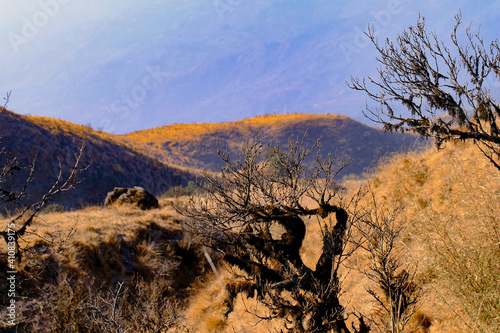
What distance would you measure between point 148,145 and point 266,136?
76.4ft

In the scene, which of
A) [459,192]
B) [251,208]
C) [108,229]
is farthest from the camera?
[108,229]

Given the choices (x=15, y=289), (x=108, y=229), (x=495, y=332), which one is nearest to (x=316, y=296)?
(x=495, y=332)

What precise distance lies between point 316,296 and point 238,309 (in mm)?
8239

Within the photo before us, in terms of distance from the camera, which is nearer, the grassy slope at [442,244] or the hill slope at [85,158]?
the grassy slope at [442,244]

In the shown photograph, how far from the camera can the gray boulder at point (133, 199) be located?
19266 millimetres

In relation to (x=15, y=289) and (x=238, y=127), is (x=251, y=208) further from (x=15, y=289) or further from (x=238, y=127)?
(x=238, y=127)

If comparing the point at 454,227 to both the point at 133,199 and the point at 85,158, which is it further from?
the point at 85,158

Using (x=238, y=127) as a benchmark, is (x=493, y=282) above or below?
below

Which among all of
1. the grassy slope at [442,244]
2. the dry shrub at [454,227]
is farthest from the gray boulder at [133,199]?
the dry shrub at [454,227]

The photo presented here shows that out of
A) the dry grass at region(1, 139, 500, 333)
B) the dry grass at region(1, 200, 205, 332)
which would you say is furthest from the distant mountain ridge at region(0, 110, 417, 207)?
the dry grass at region(1, 200, 205, 332)

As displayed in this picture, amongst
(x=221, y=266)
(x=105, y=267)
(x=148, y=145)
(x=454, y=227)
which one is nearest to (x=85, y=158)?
(x=148, y=145)

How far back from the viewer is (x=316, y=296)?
19.9 feet

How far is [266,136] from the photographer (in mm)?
62375

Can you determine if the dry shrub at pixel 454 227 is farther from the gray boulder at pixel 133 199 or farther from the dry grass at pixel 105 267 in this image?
the gray boulder at pixel 133 199
